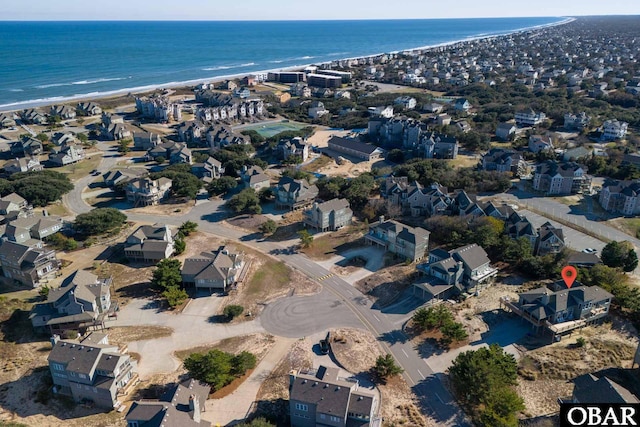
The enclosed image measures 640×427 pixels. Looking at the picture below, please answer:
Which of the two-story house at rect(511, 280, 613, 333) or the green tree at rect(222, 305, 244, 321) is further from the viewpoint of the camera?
the green tree at rect(222, 305, 244, 321)

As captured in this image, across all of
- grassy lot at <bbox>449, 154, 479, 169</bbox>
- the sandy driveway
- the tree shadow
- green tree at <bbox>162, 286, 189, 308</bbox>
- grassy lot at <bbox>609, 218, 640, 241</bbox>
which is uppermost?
grassy lot at <bbox>449, 154, 479, 169</bbox>

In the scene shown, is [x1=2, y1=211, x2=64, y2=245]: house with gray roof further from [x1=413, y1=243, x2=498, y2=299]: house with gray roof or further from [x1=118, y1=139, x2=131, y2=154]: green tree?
[x1=413, y1=243, x2=498, y2=299]: house with gray roof

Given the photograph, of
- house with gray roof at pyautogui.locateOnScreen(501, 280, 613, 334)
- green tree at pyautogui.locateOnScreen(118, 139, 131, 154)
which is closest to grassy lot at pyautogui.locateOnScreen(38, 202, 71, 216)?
green tree at pyautogui.locateOnScreen(118, 139, 131, 154)

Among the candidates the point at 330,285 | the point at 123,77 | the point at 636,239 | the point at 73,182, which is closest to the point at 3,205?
the point at 73,182

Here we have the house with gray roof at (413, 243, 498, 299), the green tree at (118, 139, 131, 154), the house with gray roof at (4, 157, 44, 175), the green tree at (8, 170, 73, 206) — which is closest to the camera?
the house with gray roof at (413, 243, 498, 299)

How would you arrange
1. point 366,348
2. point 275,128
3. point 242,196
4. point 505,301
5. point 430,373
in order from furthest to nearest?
point 275,128, point 242,196, point 505,301, point 366,348, point 430,373

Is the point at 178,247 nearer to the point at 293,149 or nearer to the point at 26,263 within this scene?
the point at 26,263

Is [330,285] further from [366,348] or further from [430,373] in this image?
[430,373]
